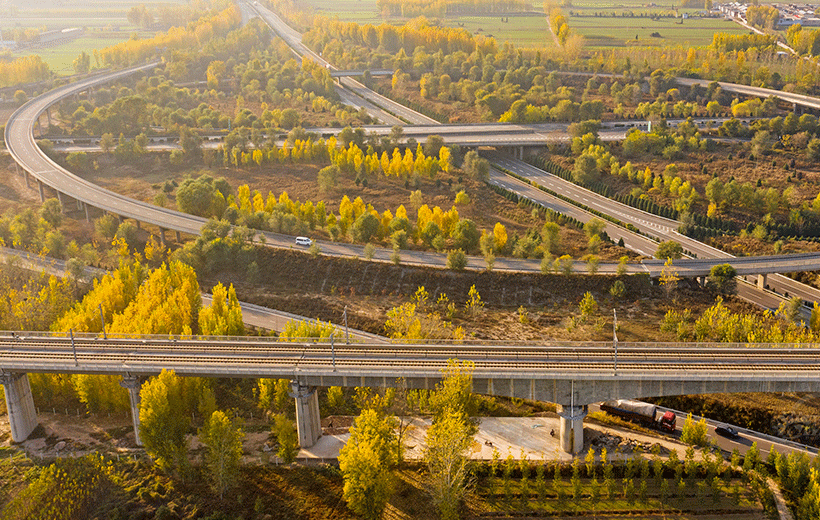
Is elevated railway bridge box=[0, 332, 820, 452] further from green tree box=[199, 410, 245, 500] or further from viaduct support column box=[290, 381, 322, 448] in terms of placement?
green tree box=[199, 410, 245, 500]

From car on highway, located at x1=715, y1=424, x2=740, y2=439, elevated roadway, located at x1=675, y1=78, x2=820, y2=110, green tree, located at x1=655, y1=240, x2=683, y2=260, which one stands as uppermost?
elevated roadway, located at x1=675, y1=78, x2=820, y2=110

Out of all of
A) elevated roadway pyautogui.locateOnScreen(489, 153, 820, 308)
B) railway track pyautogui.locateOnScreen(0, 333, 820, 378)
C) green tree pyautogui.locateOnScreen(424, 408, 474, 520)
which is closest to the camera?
green tree pyautogui.locateOnScreen(424, 408, 474, 520)

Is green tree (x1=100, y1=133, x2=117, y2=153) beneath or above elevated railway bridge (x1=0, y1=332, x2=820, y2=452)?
above

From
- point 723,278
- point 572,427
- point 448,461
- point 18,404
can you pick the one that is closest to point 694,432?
point 572,427

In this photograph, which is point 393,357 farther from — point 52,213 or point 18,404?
point 52,213

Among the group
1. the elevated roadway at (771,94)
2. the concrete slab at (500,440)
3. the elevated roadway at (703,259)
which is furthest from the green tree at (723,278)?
the elevated roadway at (771,94)

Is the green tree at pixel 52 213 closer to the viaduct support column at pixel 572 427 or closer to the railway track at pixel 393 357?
the railway track at pixel 393 357

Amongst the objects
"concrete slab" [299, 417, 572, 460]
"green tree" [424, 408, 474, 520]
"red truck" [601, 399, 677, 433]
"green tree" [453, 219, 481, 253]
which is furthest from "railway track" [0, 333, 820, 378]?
"green tree" [453, 219, 481, 253]
